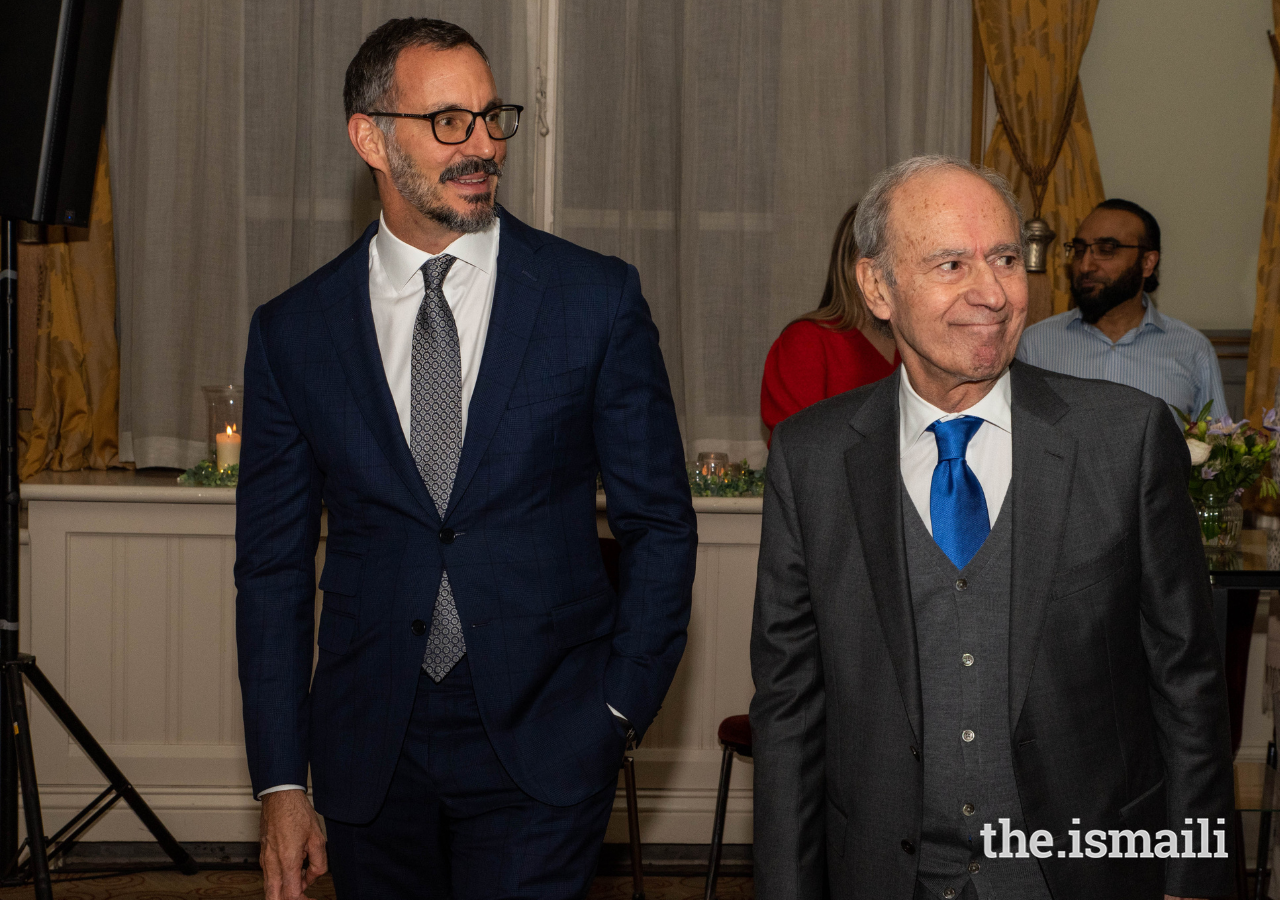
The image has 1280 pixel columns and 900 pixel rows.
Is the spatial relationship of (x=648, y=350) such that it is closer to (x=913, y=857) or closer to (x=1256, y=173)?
(x=913, y=857)

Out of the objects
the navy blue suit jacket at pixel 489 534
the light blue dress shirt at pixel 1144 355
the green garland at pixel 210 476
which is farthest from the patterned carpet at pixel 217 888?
the light blue dress shirt at pixel 1144 355

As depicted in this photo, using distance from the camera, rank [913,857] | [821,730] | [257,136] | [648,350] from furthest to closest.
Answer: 1. [257,136]
2. [648,350]
3. [821,730]
4. [913,857]

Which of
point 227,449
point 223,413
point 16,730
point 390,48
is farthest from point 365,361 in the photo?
point 223,413

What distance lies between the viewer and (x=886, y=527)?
159 cm

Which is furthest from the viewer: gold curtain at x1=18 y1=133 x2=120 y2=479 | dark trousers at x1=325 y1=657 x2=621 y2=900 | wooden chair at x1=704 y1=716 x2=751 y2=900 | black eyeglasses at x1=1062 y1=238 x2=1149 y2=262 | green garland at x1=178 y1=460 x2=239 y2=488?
black eyeglasses at x1=1062 y1=238 x2=1149 y2=262

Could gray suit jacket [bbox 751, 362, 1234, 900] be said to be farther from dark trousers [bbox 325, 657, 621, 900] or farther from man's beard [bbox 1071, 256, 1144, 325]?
man's beard [bbox 1071, 256, 1144, 325]

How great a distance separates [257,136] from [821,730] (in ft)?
10.7

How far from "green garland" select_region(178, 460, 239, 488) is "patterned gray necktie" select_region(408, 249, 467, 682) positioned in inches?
78.1

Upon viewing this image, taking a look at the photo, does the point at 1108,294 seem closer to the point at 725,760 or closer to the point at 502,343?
the point at 725,760

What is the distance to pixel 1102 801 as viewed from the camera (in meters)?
1.52

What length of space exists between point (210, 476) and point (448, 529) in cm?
219

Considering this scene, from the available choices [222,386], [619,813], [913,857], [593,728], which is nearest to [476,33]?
[222,386]

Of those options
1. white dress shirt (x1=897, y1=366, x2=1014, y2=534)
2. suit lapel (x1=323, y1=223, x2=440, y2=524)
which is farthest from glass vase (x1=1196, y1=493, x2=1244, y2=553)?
suit lapel (x1=323, y1=223, x2=440, y2=524)

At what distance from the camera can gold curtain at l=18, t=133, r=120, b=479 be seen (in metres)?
3.97
